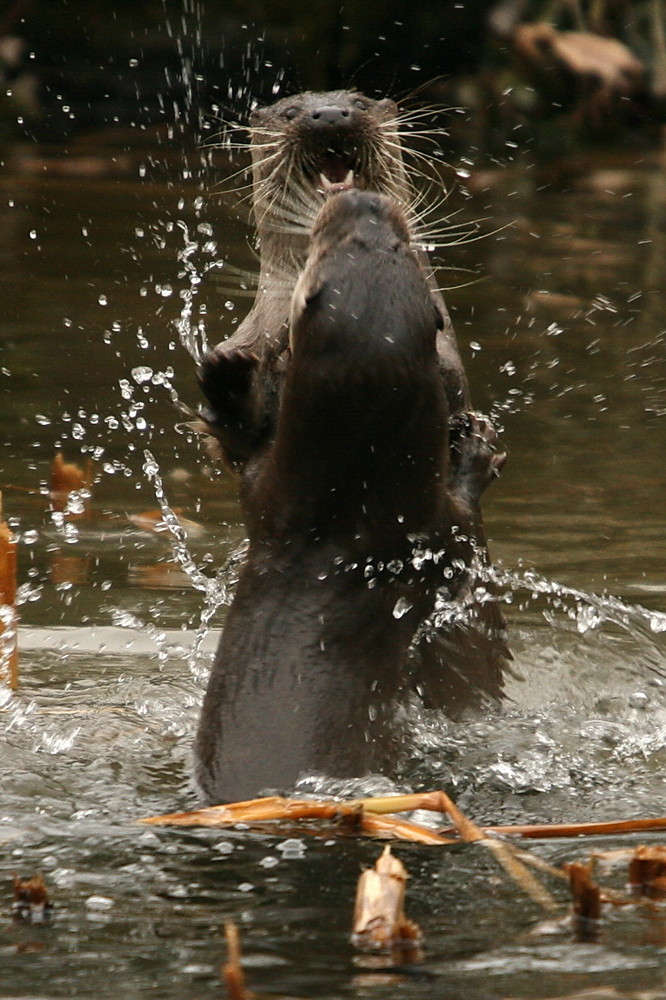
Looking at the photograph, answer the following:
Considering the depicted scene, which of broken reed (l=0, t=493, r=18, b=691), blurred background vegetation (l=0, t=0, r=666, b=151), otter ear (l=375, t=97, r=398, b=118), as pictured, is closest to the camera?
otter ear (l=375, t=97, r=398, b=118)

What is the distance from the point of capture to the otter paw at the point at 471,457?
3490 millimetres

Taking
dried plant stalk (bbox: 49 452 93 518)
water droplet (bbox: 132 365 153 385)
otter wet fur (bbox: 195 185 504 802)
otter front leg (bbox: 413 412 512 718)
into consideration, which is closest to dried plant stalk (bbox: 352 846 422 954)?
otter wet fur (bbox: 195 185 504 802)

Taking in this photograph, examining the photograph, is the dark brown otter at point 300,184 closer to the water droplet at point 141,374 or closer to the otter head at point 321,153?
the otter head at point 321,153

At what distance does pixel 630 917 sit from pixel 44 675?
2016 mm

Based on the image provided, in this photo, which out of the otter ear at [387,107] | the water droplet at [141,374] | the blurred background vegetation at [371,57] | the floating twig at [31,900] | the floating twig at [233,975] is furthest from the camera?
the blurred background vegetation at [371,57]

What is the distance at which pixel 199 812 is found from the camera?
117 inches

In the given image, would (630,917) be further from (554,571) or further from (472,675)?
(554,571)

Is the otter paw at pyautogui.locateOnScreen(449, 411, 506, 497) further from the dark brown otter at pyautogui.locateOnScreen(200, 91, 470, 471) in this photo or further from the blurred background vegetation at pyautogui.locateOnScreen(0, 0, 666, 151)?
the blurred background vegetation at pyautogui.locateOnScreen(0, 0, 666, 151)

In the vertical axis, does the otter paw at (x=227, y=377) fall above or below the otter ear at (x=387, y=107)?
below

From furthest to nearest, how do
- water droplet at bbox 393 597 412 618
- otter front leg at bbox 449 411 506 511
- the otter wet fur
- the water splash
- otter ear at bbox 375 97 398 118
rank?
1. the water splash
2. otter ear at bbox 375 97 398 118
3. otter front leg at bbox 449 411 506 511
4. water droplet at bbox 393 597 412 618
5. the otter wet fur

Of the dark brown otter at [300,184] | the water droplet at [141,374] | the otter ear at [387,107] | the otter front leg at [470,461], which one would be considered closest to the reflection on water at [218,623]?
the water droplet at [141,374]

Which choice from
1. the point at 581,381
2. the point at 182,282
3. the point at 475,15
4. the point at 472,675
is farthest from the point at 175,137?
the point at 472,675

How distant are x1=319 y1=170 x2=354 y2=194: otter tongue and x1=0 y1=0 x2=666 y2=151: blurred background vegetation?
11.0 metres

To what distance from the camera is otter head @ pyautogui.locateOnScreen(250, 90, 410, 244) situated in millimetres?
3666
